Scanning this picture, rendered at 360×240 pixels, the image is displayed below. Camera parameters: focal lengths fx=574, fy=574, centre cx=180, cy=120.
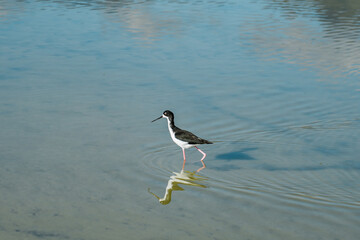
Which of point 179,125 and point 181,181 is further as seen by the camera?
point 179,125

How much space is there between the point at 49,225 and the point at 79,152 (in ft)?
9.56

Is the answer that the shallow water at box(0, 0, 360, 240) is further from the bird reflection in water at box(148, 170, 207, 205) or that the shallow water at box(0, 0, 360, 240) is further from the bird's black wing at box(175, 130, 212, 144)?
the bird's black wing at box(175, 130, 212, 144)

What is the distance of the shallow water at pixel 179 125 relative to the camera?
8.16 m

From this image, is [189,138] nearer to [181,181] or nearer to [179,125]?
[181,181]

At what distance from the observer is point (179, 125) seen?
12.2 metres

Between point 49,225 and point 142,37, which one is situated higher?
point 49,225

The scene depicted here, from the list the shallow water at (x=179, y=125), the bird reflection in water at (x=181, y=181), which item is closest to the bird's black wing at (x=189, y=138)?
the shallow water at (x=179, y=125)

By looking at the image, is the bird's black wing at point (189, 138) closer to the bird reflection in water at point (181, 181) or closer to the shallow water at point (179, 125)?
the shallow water at point (179, 125)

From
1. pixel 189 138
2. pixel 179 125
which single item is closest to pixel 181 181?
pixel 189 138

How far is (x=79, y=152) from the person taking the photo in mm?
10602

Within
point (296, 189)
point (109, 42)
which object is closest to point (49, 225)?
point (296, 189)

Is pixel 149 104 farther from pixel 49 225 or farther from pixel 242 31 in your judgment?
pixel 242 31

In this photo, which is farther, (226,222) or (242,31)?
(242,31)

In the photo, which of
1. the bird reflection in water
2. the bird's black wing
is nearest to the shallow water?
the bird reflection in water
